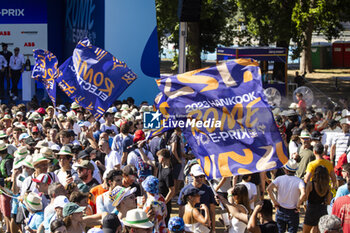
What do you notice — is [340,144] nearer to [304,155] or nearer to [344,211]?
[304,155]

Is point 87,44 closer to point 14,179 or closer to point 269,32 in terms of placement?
point 14,179

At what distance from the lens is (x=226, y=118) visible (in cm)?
773

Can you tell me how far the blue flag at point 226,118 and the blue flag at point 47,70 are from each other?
5453mm

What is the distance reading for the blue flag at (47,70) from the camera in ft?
42.7

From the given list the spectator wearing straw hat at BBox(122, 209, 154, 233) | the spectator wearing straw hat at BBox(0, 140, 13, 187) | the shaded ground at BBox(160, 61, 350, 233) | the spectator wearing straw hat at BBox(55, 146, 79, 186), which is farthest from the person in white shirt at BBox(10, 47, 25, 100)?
the spectator wearing straw hat at BBox(122, 209, 154, 233)

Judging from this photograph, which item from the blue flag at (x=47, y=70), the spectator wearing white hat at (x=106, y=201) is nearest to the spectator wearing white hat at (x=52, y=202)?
the spectator wearing white hat at (x=106, y=201)

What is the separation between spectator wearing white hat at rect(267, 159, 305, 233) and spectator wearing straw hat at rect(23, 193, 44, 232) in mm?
3294

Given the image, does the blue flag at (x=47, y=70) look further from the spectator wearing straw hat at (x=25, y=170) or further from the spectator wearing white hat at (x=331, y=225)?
the spectator wearing white hat at (x=331, y=225)

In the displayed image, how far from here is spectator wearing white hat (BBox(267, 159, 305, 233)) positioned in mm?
9031

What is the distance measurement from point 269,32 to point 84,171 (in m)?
23.0

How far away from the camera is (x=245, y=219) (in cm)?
746

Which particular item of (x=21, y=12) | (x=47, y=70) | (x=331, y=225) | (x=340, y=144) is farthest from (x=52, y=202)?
(x=21, y=12)

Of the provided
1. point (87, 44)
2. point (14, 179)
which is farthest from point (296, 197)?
point (87, 44)

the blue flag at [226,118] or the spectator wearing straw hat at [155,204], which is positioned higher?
the blue flag at [226,118]
